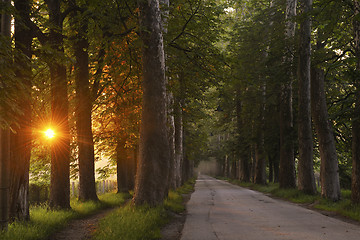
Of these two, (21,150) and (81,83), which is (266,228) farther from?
(81,83)

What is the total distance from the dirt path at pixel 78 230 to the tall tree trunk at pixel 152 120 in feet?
5.33

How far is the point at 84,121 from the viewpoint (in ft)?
50.5

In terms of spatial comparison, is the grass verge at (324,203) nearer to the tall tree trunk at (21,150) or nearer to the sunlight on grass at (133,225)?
the sunlight on grass at (133,225)

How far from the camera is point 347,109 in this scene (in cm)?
1209

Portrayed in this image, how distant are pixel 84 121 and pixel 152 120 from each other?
17.1 feet

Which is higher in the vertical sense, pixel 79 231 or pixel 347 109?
pixel 347 109

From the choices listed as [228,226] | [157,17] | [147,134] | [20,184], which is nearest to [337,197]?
[228,226]

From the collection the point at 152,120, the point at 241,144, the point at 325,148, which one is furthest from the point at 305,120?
the point at 241,144

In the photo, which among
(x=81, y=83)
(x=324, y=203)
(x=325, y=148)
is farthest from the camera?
(x=325, y=148)

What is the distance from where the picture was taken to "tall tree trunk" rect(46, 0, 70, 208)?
12.5 m

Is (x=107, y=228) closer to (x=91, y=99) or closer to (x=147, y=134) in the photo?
(x=147, y=134)

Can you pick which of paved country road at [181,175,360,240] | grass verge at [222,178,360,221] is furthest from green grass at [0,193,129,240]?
grass verge at [222,178,360,221]

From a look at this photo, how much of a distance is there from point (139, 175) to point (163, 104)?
2.35m

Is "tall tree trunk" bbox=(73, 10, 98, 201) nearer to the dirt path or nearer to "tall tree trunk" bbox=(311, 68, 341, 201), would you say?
the dirt path
